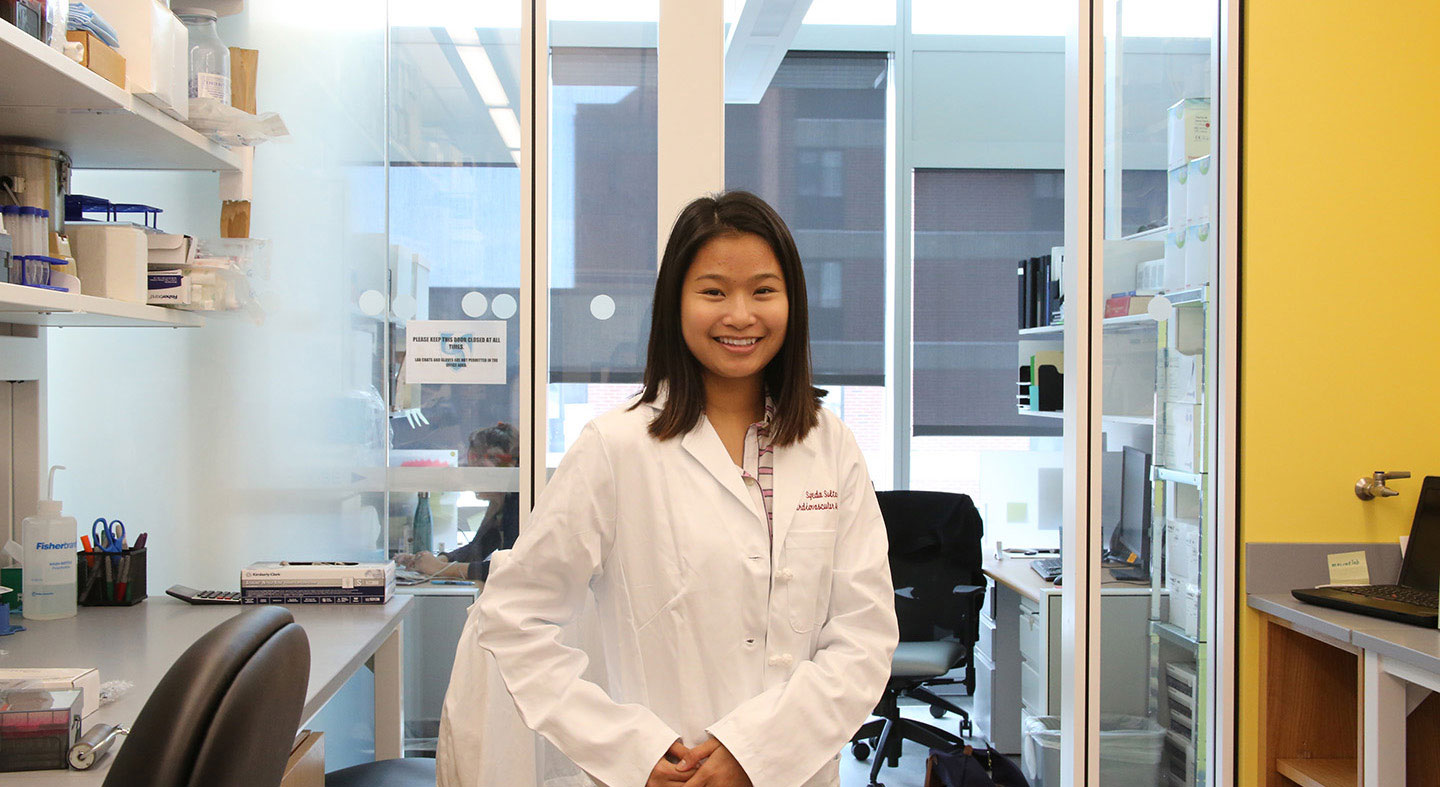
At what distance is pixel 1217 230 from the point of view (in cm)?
229

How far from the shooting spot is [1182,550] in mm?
2377

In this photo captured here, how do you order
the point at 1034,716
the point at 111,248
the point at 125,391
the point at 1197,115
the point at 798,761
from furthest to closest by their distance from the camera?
the point at 1034,716 → the point at 1197,115 → the point at 125,391 → the point at 111,248 → the point at 798,761

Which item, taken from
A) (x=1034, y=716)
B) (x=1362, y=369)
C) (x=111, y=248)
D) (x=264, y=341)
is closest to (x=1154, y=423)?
(x=1362, y=369)

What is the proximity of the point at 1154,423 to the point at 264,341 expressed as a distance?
2.08 m

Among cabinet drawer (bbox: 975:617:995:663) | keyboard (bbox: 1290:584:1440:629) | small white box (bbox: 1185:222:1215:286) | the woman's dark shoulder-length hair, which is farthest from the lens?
cabinet drawer (bbox: 975:617:995:663)

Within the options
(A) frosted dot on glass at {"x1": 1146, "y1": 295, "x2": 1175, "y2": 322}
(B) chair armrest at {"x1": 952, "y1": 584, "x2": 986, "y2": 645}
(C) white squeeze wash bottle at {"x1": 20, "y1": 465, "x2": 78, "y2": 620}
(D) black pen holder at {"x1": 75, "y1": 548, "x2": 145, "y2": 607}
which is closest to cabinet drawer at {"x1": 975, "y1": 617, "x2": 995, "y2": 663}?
(B) chair armrest at {"x1": 952, "y1": 584, "x2": 986, "y2": 645}

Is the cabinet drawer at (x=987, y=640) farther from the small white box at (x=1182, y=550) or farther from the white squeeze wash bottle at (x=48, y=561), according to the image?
the white squeeze wash bottle at (x=48, y=561)

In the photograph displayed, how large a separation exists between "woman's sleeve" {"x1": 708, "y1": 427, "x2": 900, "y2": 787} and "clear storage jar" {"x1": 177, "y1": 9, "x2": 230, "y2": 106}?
1.47m

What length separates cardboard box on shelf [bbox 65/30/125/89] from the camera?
62.8 inches

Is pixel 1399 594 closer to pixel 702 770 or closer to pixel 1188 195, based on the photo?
pixel 1188 195

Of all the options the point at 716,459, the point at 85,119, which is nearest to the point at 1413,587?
the point at 716,459

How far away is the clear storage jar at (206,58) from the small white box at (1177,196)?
82.4 inches

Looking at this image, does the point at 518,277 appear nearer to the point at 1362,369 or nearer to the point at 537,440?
the point at 537,440

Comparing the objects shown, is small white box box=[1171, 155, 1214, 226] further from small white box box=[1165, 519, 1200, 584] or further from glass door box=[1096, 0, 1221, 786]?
small white box box=[1165, 519, 1200, 584]
